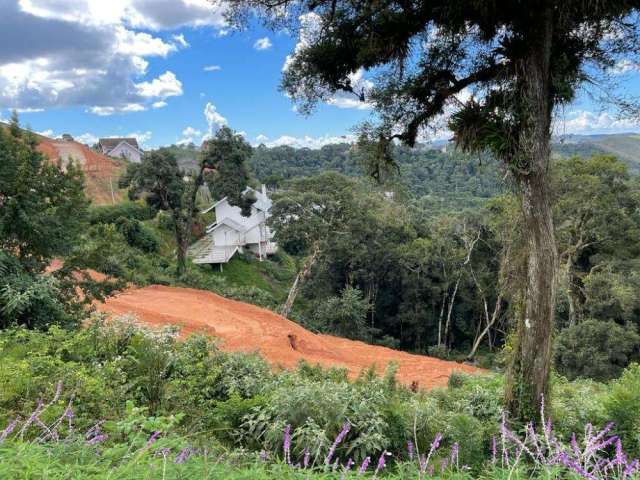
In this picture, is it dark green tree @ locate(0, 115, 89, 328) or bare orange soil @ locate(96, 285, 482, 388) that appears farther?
bare orange soil @ locate(96, 285, 482, 388)

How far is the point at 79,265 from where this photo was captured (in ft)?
27.1

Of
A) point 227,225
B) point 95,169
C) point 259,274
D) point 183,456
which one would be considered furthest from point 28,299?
point 95,169

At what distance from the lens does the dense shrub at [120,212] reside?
29134mm

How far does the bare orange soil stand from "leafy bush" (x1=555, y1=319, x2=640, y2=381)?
158 inches

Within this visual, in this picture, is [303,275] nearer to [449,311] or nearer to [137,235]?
[449,311]

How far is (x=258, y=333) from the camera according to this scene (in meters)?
14.6

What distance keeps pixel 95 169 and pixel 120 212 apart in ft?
49.4

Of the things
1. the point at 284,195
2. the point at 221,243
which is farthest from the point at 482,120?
the point at 221,243

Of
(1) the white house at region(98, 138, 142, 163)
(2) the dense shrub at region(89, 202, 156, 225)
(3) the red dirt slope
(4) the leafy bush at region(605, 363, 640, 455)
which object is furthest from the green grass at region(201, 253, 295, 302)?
(1) the white house at region(98, 138, 142, 163)

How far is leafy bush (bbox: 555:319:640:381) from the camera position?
1666 centimetres

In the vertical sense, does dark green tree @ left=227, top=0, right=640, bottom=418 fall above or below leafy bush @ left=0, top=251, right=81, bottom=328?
above

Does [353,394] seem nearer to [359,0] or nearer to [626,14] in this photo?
→ [359,0]

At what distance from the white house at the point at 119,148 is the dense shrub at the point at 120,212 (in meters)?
37.4

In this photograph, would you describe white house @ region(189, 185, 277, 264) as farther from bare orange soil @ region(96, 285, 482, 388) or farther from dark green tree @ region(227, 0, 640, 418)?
dark green tree @ region(227, 0, 640, 418)
